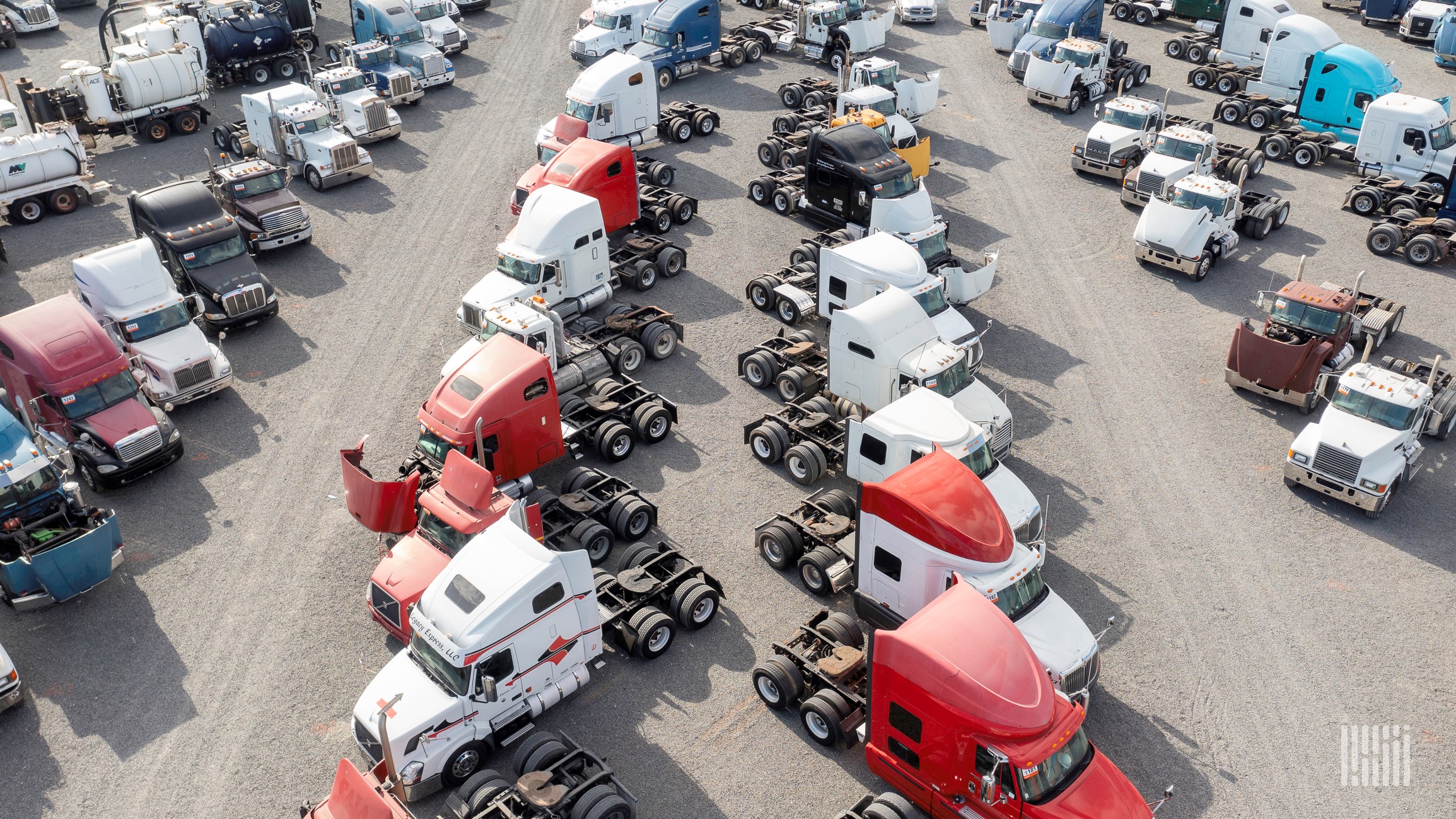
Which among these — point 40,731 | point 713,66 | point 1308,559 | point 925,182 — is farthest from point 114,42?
point 1308,559

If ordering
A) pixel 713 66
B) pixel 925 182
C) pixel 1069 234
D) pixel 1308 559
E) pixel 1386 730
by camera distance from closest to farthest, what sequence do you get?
pixel 1386 730 → pixel 1308 559 → pixel 1069 234 → pixel 925 182 → pixel 713 66

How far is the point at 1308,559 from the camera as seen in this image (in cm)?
2197

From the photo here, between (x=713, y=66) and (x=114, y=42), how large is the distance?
85.8ft

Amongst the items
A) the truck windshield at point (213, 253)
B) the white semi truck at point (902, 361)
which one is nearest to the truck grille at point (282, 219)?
the truck windshield at point (213, 253)

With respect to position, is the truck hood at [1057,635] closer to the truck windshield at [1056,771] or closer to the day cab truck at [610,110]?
the truck windshield at [1056,771]

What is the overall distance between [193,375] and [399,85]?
20299mm

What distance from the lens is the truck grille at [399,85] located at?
139 ft

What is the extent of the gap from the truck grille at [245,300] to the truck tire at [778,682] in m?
18.2

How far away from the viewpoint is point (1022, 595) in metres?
18.4

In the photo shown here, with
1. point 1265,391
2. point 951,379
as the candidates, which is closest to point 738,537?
point 951,379

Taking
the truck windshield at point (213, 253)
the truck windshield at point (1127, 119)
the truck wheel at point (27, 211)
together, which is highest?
the truck windshield at point (1127, 119)

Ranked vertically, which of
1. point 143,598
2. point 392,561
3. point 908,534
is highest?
point 908,534

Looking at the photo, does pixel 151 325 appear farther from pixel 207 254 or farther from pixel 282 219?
pixel 282 219

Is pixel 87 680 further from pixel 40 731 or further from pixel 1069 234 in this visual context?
pixel 1069 234
